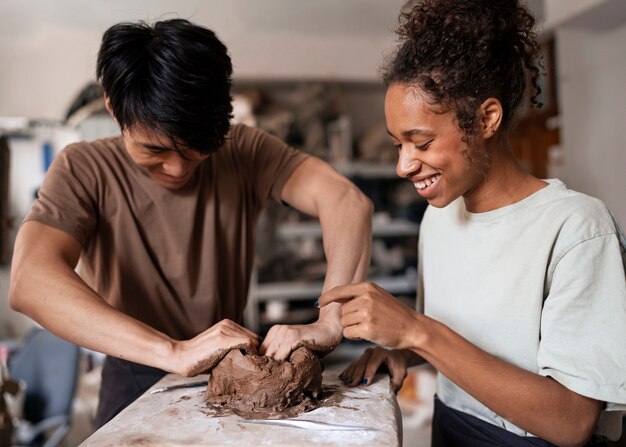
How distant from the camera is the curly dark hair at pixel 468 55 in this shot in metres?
1.13

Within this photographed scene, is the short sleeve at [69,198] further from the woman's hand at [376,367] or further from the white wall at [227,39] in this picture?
the white wall at [227,39]

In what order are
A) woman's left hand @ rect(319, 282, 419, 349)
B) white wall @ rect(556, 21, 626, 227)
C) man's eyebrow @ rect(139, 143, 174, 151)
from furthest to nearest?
white wall @ rect(556, 21, 626, 227)
man's eyebrow @ rect(139, 143, 174, 151)
woman's left hand @ rect(319, 282, 419, 349)

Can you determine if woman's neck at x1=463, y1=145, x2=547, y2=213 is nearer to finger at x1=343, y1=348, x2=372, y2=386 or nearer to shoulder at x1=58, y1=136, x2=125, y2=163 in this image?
finger at x1=343, y1=348, x2=372, y2=386

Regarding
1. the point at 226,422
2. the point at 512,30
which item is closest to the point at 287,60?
the point at 512,30

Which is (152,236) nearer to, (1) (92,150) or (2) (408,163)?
(1) (92,150)

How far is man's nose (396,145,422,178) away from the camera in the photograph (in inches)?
46.9

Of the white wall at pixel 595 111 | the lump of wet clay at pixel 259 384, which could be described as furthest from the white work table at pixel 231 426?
the white wall at pixel 595 111

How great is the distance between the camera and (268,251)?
4754 millimetres

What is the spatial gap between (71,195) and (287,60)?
3.87 m

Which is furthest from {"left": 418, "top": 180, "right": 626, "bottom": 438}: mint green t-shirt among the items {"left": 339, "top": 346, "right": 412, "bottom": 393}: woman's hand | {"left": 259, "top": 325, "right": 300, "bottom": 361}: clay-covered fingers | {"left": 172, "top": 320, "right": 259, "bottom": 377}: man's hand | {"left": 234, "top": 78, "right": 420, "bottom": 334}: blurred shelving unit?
{"left": 234, "top": 78, "right": 420, "bottom": 334}: blurred shelving unit

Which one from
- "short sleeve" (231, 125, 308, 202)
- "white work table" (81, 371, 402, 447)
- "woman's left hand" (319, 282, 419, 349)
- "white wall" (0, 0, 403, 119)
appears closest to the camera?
"white work table" (81, 371, 402, 447)

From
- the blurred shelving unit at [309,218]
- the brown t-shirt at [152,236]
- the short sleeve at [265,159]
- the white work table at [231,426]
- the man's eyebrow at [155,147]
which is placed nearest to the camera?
the white work table at [231,426]

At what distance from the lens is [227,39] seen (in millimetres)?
4793

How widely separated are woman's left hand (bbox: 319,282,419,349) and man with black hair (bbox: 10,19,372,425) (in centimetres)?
18
